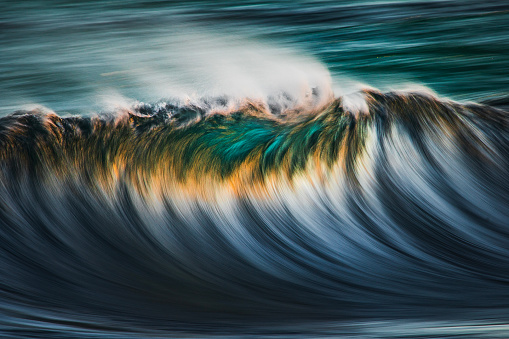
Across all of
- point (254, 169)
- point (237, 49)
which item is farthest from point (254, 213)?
point (237, 49)

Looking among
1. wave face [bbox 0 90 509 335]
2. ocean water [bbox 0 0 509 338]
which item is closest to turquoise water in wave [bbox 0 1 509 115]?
ocean water [bbox 0 0 509 338]

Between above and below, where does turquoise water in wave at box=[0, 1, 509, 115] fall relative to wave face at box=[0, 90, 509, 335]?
above


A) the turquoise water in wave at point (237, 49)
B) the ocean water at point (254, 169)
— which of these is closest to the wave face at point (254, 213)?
the ocean water at point (254, 169)

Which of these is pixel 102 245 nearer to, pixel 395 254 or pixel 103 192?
pixel 103 192

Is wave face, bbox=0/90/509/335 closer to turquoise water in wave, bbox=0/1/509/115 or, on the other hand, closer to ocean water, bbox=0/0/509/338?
ocean water, bbox=0/0/509/338

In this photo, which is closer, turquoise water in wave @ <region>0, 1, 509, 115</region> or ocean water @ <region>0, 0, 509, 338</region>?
ocean water @ <region>0, 0, 509, 338</region>
